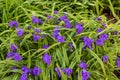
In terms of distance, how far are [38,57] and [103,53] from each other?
636 millimetres

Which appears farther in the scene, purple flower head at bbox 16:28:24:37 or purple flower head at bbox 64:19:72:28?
purple flower head at bbox 64:19:72:28

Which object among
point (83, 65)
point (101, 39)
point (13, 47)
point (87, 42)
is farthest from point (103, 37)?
point (13, 47)

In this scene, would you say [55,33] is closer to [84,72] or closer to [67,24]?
[67,24]

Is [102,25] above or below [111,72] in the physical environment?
above

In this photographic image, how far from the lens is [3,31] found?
10.6 feet

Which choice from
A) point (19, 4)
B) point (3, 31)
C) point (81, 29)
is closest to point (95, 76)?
point (81, 29)

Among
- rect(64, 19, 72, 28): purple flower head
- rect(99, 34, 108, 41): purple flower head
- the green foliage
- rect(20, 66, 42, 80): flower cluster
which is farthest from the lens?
rect(64, 19, 72, 28): purple flower head

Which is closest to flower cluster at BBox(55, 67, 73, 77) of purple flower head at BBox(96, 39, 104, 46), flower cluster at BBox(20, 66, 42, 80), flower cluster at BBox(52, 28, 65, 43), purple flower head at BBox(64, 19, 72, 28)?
flower cluster at BBox(20, 66, 42, 80)

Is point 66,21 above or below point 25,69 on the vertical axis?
above

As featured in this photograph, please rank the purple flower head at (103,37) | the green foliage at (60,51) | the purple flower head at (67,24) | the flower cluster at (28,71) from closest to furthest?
the flower cluster at (28,71)
the green foliage at (60,51)
the purple flower head at (103,37)
the purple flower head at (67,24)

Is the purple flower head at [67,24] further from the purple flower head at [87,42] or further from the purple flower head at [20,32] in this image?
the purple flower head at [20,32]

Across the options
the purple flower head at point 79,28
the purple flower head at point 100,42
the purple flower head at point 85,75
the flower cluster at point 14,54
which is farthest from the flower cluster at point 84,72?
the flower cluster at point 14,54

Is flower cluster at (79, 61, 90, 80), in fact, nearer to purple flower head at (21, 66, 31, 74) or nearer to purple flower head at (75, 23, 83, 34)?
purple flower head at (75, 23, 83, 34)

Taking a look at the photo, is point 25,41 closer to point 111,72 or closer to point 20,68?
point 20,68
